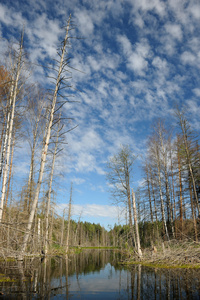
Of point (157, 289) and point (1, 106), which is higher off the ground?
point (1, 106)

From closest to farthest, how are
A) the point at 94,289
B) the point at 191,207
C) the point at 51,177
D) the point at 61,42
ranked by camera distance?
1. the point at 94,289
2. the point at 61,42
3. the point at 51,177
4. the point at 191,207

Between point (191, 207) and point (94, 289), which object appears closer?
point (94, 289)

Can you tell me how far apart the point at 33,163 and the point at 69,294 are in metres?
12.3

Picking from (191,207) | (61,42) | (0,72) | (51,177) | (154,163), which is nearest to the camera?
(61,42)

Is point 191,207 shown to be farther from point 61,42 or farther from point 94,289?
point 61,42

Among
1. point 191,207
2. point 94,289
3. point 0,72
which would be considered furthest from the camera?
point 191,207

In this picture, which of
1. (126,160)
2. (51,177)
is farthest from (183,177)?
(51,177)

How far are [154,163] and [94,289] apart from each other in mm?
16120

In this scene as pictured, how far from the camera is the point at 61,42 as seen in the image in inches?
371

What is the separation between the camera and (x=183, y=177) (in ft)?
62.2

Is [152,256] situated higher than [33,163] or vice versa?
[33,163]

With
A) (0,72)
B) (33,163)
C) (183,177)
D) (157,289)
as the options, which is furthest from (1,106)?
(183,177)

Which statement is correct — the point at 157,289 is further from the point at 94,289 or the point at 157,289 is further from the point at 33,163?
the point at 33,163

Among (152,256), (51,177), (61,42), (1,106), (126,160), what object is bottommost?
(152,256)
